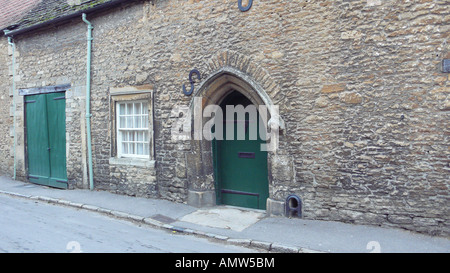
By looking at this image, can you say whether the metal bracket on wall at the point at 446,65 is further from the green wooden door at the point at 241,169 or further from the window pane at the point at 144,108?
the window pane at the point at 144,108

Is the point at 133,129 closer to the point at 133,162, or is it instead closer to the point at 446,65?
the point at 133,162

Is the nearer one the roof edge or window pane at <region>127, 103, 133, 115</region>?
the roof edge

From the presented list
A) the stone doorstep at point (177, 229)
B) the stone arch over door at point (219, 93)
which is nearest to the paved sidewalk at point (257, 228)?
the stone doorstep at point (177, 229)

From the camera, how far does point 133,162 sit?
8281 millimetres

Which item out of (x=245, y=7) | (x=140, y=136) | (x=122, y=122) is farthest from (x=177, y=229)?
(x=245, y=7)

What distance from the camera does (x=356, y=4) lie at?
18.3 feet

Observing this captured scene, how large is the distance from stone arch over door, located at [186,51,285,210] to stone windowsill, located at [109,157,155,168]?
3.60 ft

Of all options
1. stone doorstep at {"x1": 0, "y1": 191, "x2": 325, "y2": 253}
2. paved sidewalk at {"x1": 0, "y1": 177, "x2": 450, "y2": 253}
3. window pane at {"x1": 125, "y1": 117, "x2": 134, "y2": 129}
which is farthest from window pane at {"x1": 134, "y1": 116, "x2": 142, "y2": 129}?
stone doorstep at {"x1": 0, "y1": 191, "x2": 325, "y2": 253}

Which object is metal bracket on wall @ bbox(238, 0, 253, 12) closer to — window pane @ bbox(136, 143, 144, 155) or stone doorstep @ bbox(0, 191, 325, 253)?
window pane @ bbox(136, 143, 144, 155)

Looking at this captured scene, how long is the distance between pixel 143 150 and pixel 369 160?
5.14 metres

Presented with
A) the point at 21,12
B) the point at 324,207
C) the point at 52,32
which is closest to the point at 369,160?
the point at 324,207

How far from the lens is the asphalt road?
16.2 feet

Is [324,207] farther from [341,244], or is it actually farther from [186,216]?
[186,216]
